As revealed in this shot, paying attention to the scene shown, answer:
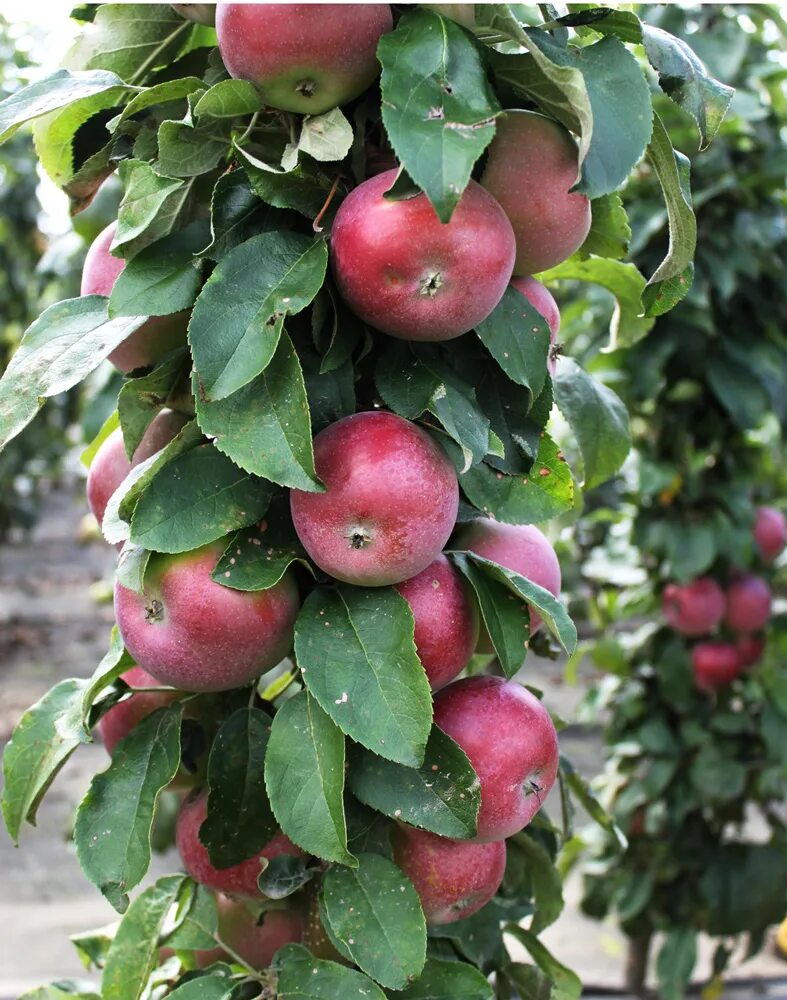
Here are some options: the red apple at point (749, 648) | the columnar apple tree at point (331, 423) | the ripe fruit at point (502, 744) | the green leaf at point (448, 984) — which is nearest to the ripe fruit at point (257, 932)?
the columnar apple tree at point (331, 423)

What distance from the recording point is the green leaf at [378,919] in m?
0.74

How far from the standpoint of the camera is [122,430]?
839 mm

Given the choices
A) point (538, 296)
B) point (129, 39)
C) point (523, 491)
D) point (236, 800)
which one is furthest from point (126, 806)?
point (129, 39)

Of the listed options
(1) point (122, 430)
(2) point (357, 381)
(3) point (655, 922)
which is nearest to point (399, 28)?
(2) point (357, 381)

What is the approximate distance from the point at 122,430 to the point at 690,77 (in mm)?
509

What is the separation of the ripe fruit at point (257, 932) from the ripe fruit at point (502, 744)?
232 mm

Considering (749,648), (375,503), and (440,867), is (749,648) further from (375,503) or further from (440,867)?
(375,503)

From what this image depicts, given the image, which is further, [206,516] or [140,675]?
[140,675]

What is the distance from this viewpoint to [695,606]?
7.46ft

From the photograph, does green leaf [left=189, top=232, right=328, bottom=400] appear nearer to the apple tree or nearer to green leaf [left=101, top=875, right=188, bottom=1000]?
green leaf [left=101, top=875, right=188, bottom=1000]

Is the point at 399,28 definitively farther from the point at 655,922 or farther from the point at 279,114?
the point at 655,922

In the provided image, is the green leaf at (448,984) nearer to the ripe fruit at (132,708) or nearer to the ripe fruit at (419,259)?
the ripe fruit at (132,708)

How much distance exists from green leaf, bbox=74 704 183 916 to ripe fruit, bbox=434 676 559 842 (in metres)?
0.22

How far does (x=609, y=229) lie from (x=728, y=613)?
5.15ft
